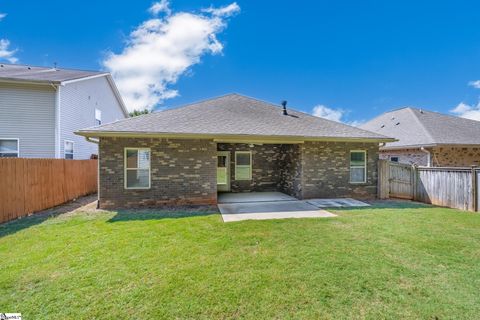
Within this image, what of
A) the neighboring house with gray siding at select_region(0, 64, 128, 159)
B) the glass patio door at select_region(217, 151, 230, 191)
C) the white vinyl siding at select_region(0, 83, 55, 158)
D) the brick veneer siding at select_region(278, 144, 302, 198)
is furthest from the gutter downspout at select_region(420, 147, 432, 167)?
the white vinyl siding at select_region(0, 83, 55, 158)

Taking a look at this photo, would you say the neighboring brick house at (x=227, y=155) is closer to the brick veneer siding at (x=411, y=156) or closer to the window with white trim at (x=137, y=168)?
the window with white trim at (x=137, y=168)

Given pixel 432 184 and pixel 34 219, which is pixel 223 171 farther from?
pixel 432 184

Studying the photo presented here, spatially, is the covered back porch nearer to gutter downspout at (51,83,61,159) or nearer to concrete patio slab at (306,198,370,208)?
concrete patio slab at (306,198,370,208)

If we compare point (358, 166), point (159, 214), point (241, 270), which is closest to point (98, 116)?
point (159, 214)

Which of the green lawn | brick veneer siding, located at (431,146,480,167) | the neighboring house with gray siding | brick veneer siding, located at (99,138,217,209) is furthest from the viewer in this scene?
brick veneer siding, located at (431,146,480,167)

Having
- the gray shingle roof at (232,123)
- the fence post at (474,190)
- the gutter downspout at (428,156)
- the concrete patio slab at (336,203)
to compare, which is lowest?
the concrete patio slab at (336,203)

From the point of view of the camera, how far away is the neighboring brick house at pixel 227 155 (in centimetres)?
882

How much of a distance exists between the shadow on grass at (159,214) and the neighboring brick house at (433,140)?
35.3 ft

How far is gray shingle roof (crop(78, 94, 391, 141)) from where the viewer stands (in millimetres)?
8914

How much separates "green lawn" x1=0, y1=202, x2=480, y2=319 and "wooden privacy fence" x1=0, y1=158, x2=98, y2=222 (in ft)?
3.42

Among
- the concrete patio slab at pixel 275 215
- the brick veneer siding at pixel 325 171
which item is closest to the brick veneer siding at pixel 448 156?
the brick veneer siding at pixel 325 171

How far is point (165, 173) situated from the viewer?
357 inches

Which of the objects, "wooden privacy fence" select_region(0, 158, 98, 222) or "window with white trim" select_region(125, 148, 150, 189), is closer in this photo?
"wooden privacy fence" select_region(0, 158, 98, 222)

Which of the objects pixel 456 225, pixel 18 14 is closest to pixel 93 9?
pixel 18 14
